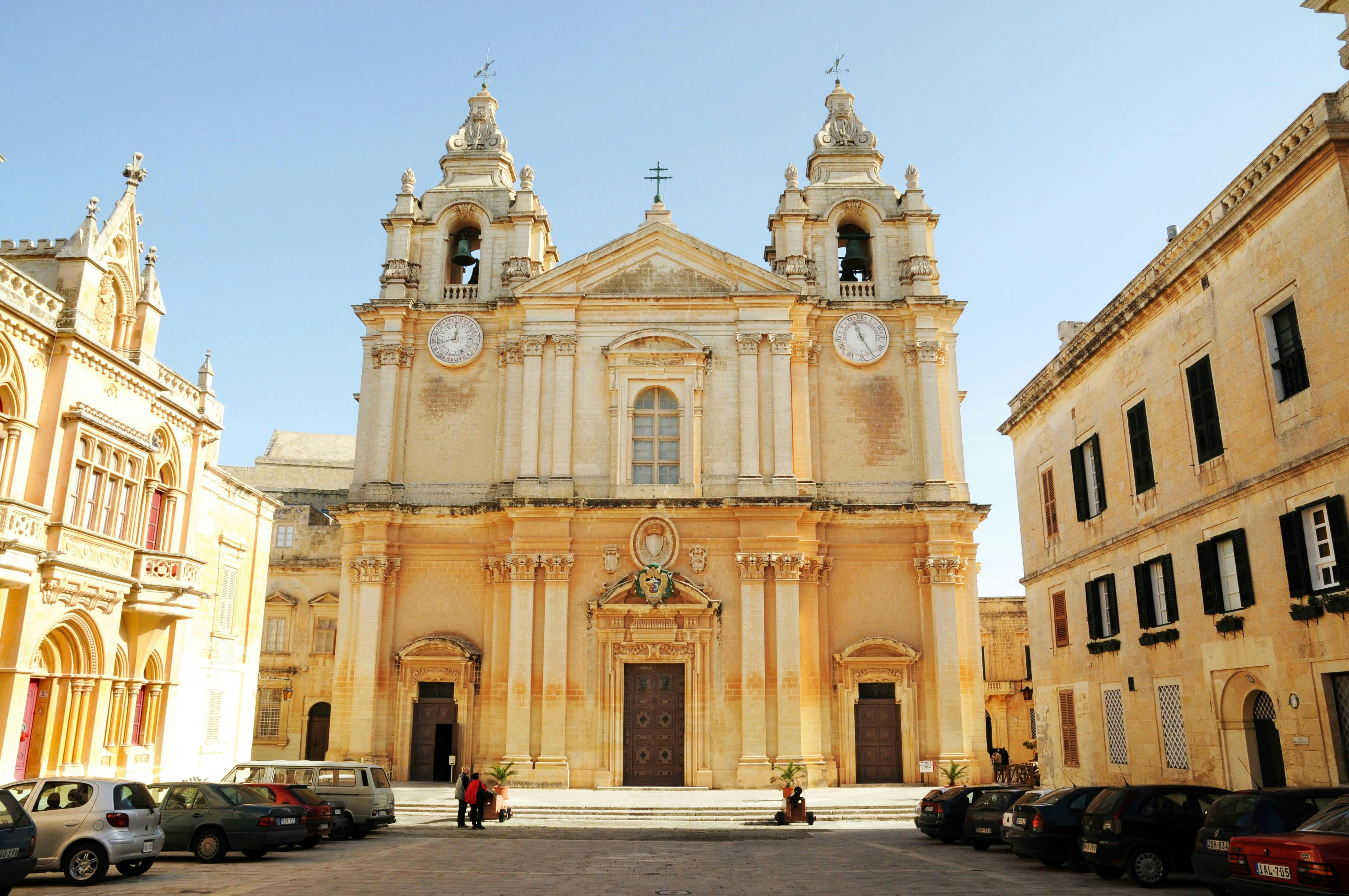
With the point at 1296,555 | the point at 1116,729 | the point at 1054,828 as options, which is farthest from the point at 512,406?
the point at 1296,555

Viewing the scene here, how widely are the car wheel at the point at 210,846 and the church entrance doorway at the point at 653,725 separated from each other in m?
14.0

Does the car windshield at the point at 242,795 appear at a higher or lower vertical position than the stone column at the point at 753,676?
lower

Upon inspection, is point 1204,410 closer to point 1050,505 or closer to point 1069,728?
point 1050,505

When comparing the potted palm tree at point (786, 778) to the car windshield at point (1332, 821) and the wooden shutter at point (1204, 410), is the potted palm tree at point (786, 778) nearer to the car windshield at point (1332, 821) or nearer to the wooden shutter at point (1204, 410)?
the wooden shutter at point (1204, 410)

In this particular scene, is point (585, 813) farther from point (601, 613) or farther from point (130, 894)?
point (130, 894)

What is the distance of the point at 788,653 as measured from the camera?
2855cm

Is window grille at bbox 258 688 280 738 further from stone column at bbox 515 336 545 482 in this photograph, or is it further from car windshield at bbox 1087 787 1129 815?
car windshield at bbox 1087 787 1129 815

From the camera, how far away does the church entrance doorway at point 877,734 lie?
1147 inches

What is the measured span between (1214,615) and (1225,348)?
4518 millimetres

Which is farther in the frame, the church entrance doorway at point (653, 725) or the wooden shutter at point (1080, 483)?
the church entrance doorway at point (653, 725)

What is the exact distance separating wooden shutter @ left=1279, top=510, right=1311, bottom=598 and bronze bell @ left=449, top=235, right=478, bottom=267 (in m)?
26.3

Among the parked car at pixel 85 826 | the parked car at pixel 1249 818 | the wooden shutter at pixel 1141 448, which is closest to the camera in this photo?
the parked car at pixel 1249 818

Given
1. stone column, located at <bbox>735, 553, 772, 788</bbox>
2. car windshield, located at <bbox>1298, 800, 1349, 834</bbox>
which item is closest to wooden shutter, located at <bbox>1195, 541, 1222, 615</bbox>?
car windshield, located at <bbox>1298, 800, 1349, 834</bbox>

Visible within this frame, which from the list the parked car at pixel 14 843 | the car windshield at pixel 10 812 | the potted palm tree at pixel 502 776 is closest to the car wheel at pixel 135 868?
the parked car at pixel 14 843
